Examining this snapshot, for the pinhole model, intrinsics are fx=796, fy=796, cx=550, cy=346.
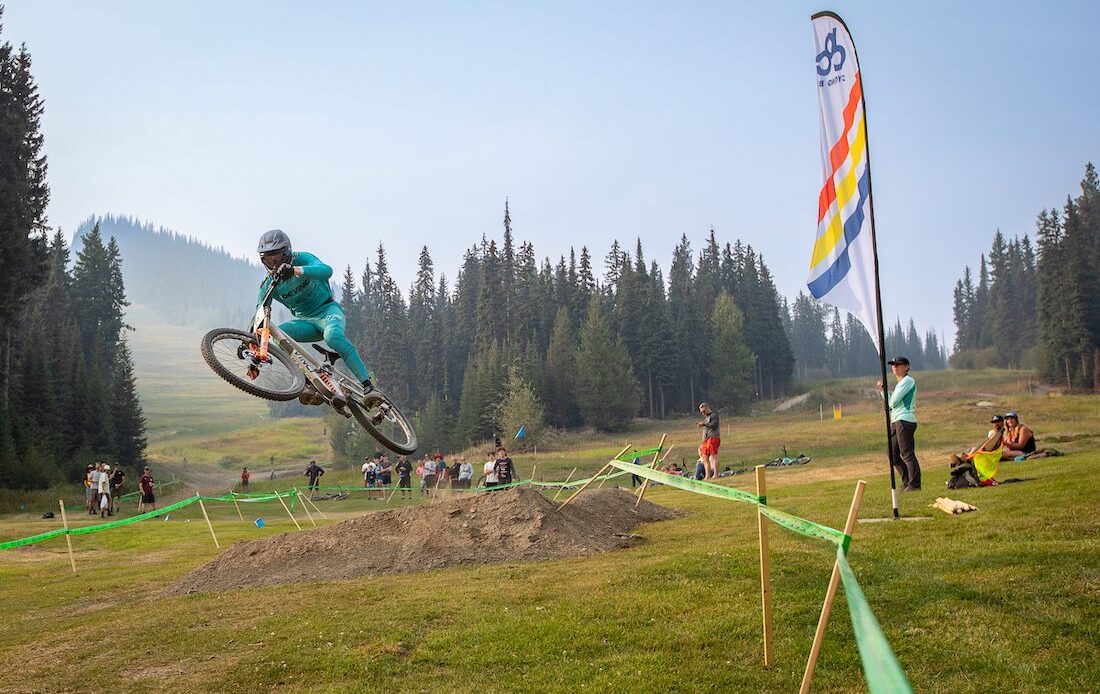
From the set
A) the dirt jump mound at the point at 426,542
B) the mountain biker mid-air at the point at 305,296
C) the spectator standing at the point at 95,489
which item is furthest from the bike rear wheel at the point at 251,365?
the spectator standing at the point at 95,489

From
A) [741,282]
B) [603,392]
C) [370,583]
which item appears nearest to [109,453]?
[603,392]

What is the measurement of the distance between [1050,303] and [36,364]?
102362 mm

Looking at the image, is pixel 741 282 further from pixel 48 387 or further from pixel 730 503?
pixel 730 503

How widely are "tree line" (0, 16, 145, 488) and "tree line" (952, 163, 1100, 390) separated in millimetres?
95764

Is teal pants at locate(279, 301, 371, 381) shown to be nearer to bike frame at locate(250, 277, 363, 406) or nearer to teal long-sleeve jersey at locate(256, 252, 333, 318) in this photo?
teal long-sleeve jersey at locate(256, 252, 333, 318)

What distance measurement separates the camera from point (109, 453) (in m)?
64.2

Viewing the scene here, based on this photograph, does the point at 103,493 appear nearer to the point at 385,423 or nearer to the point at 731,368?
the point at 385,423

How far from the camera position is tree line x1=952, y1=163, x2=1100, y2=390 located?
285 ft

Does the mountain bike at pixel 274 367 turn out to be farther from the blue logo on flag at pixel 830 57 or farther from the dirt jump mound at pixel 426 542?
the blue logo on flag at pixel 830 57

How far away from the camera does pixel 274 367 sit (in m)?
10.8

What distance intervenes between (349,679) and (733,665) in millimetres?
4068

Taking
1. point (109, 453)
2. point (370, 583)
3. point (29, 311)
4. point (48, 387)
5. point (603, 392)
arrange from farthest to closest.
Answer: point (603, 392) < point (29, 311) < point (109, 453) < point (48, 387) < point (370, 583)

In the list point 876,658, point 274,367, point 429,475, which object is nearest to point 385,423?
point 274,367

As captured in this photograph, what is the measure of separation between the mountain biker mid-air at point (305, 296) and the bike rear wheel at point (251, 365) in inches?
13.1
